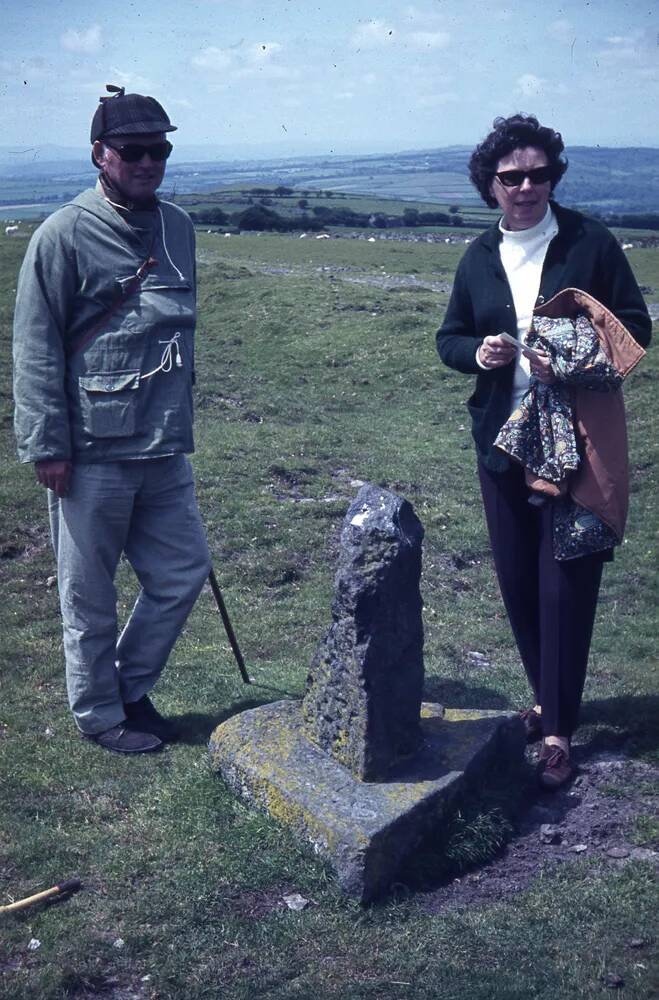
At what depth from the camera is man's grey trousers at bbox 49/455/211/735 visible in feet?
18.7

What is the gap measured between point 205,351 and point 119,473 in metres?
14.8

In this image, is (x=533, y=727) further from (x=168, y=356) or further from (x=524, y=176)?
(x=524, y=176)

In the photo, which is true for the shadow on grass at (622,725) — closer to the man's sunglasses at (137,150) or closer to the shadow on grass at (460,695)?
the shadow on grass at (460,695)

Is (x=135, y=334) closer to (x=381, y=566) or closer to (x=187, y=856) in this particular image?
(x=381, y=566)

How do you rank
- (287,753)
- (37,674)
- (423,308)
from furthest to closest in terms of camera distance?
(423,308) → (37,674) → (287,753)

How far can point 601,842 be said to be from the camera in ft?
17.0

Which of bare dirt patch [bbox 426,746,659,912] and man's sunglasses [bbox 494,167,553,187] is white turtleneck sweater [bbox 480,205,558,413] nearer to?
man's sunglasses [bbox 494,167,553,187]

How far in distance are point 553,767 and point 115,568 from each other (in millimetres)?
2497

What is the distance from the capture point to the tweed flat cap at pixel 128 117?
5375mm

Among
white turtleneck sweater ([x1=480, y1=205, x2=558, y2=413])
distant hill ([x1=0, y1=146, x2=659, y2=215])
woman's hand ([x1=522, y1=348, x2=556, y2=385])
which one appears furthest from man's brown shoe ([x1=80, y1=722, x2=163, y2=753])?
distant hill ([x1=0, y1=146, x2=659, y2=215])

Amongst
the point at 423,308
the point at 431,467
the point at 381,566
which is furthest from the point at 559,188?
the point at 423,308

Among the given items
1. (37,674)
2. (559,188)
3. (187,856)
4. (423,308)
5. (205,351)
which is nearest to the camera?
(187,856)

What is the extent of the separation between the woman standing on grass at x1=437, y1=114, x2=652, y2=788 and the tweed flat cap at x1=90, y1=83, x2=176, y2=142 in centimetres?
158

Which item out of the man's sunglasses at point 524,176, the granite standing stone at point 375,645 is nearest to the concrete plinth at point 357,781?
the granite standing stone at point 375,645
